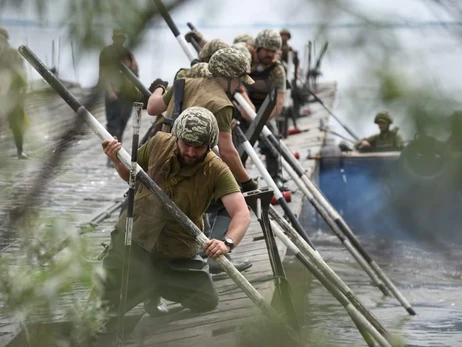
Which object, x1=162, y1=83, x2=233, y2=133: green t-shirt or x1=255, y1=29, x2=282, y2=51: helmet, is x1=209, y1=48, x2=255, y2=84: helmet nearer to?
x1=162, y1=83, x2=233, y2=133: green t-shirt

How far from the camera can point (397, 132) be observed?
8.93 feet

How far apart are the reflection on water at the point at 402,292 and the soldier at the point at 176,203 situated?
0.78 m

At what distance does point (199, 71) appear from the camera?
25.4 feet

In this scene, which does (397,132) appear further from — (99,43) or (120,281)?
(120,281)

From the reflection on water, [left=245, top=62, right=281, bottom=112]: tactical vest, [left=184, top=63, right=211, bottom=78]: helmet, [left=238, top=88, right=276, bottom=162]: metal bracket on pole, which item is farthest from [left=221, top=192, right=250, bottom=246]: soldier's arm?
[left=245, top=62, right=281, bottom=112]: tactical vest

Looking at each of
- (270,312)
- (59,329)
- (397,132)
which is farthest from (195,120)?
(397,132)

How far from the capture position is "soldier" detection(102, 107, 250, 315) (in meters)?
6.06

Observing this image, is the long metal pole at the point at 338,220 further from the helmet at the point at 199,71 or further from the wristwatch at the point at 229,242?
the wristwatch at the point at 229,242

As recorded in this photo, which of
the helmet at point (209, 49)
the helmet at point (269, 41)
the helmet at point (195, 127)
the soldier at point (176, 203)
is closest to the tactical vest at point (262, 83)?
the helmet at point (269, 41)

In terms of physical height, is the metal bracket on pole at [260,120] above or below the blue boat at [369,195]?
above

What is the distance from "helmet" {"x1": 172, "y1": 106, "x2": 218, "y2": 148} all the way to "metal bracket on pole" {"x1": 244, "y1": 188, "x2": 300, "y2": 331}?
0.78 meters

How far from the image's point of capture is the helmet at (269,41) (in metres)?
10.7

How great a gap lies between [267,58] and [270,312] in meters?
5.30

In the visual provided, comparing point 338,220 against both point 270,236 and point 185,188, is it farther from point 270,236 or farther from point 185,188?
point 185,188
